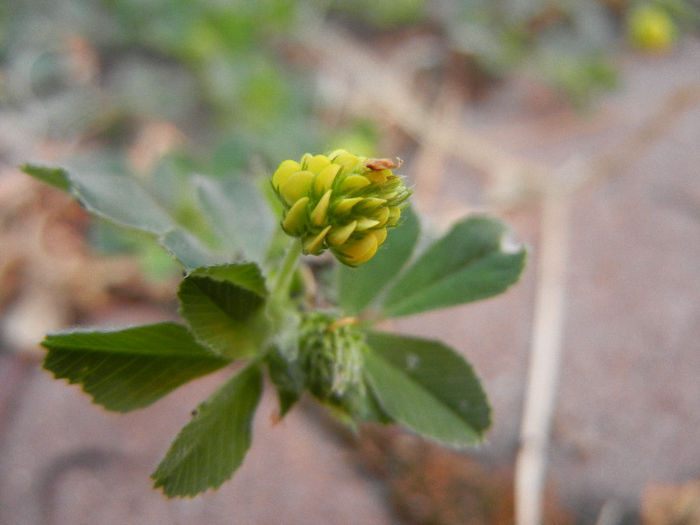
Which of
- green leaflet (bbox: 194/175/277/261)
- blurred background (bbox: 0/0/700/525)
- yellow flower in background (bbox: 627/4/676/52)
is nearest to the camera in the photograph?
green leaflet (bbox: 194/175/277/261)

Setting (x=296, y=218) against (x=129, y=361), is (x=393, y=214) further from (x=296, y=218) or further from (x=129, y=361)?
(x=129, y=361)

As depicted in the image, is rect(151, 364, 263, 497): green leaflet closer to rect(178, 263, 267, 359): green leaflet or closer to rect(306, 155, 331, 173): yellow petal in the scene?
rect(178, 263, 267, 359): green leaflet

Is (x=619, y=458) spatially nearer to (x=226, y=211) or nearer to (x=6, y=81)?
(x=226, y=211)

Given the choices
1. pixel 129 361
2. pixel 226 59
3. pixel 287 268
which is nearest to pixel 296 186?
pixel 287 268

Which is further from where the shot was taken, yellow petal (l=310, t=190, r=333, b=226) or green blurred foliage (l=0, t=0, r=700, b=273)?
green blurred foliage (l=0, t=0, r=700, b=273)

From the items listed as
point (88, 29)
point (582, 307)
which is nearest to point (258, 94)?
point (88, 29)

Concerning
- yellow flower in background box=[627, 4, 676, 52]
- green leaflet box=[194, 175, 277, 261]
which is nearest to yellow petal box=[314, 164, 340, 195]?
green leaflet box=[194, 175, 277, 261]
